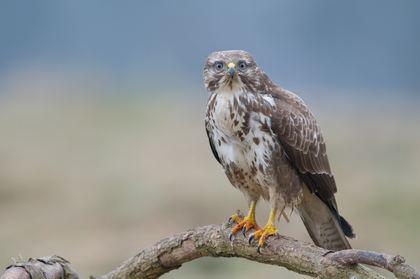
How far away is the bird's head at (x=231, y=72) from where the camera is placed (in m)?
3.61

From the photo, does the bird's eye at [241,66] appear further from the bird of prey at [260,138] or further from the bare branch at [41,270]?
the bare branch at [41,270]

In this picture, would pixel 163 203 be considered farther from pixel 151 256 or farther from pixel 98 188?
pixel 151 256

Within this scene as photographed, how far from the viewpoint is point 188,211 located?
7.67 m

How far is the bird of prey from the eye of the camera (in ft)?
12.1

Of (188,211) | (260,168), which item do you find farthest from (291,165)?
(188,211)

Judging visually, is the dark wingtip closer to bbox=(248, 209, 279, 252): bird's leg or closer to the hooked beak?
bbox=(248, 209, 279, 252): bird's leg

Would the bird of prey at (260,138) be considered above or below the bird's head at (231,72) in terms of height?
below

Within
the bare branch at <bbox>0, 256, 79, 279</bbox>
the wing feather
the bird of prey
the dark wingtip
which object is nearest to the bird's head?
the bird of prey

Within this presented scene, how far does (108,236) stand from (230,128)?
4394mm

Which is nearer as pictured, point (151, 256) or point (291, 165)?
point (151, 256)

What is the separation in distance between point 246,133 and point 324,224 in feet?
3.12

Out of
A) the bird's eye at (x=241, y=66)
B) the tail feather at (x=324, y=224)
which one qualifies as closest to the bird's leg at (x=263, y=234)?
the tail feather at (x=324, y=224)

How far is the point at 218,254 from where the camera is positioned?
3625 mm

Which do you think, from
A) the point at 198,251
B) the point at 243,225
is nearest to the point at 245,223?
the point at 243,225
